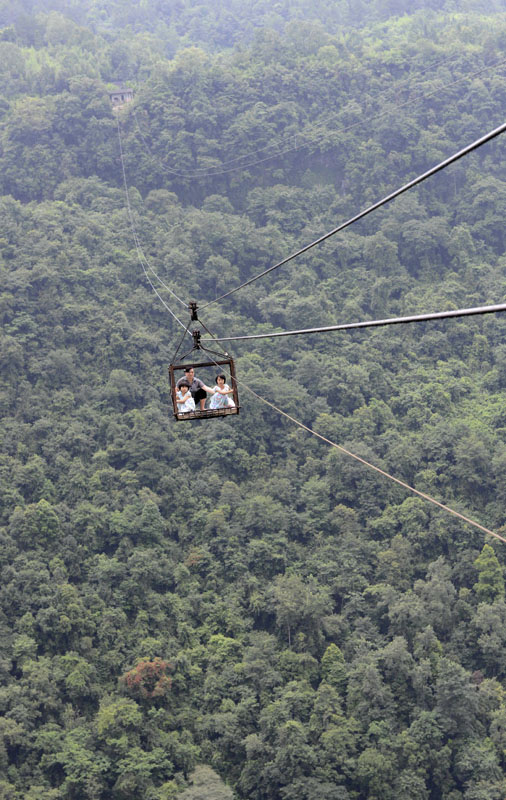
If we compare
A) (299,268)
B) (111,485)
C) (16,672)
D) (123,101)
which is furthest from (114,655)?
(123,101)

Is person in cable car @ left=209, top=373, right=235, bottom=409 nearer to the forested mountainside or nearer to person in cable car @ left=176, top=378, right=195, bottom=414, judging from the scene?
person in cable car @ left=176, top=378, right=195, bottom=414

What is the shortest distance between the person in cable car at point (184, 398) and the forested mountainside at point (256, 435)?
16.5 meters

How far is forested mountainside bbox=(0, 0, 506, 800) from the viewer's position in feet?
88.3

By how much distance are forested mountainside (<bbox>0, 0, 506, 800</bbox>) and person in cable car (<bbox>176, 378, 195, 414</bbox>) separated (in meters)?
16.5

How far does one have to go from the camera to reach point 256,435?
3584cm

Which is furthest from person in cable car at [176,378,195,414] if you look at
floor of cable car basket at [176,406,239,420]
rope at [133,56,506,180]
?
rope at [133,56,506,180]

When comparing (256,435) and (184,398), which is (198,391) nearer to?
(184,398)

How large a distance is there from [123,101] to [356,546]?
32.1 meters

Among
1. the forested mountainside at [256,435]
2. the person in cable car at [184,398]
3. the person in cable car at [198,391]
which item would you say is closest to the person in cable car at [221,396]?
the person in cable car at [198,391]

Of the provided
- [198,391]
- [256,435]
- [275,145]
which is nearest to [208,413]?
[198,391]

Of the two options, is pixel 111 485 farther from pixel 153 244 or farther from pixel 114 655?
pixel 153 244

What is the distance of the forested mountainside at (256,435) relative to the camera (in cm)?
2692

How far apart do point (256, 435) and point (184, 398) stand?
77.9 ft

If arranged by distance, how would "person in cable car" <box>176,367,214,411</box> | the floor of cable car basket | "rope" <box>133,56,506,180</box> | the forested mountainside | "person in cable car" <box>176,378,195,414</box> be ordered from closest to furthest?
the floor of cable car basket
"person in cable car" <box>176,378,195,414</box>
"person in cable car" <box>176,367,214,411</box>
the forested mountainside
"rope" <box>133,56,506,180</box>
